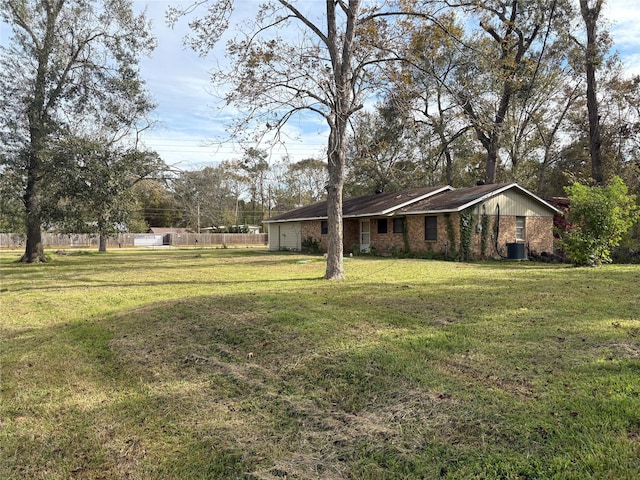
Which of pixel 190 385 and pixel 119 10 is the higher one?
pixel 119 10

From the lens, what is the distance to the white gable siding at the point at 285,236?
29484 millimetres

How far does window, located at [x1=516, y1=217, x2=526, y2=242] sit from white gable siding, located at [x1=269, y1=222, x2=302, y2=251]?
1384cm

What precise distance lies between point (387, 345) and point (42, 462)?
3.43 m

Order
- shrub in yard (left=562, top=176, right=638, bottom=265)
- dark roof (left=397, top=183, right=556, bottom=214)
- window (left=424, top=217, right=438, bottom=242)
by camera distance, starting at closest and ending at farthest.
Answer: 1. shrub in yard (left=562, top=176, right=638, bottom=265)
2. dark roof (left=397, top=183, right=556, bottom=214)
3. window (left=424, top=217, right=438, bottom=242)

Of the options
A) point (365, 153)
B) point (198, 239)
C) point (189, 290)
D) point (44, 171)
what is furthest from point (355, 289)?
point (198, 239)

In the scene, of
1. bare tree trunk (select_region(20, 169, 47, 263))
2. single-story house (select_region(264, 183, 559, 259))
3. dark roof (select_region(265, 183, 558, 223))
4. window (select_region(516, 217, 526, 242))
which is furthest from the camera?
window (select_region(516, 217, 526, 242))

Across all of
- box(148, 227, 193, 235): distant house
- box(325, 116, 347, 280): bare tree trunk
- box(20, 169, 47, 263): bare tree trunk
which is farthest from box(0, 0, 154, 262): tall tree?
box(148, 227, 193, 235): distant house

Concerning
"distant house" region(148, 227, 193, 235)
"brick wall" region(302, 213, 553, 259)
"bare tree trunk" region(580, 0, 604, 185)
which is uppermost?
"bare tree trunk" region(580, 0, 604, 185)

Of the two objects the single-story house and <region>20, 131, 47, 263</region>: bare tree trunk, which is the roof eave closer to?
the single-story house

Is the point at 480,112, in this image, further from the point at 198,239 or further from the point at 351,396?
the point at 198,239

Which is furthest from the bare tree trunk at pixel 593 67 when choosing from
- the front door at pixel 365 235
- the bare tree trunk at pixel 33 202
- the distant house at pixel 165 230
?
the distant house at pixel 165 230

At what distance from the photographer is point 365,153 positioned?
14.2 metres

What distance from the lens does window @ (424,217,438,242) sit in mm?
20234

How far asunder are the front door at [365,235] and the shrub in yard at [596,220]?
36.5ft
